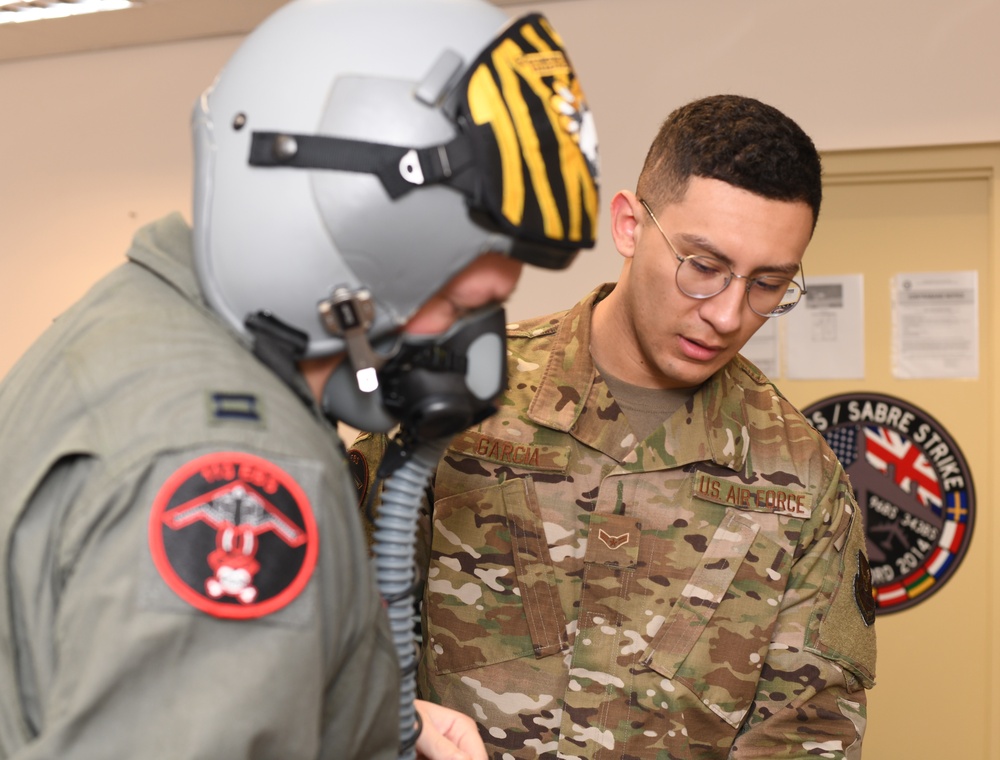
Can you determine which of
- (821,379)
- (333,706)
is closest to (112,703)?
(333,706)

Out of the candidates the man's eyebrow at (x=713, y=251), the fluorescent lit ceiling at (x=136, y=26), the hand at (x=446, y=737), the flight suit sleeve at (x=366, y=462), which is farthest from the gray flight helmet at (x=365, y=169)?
the fluorescent lit ceiling at (x=136, y=26)

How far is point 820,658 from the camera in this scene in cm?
157

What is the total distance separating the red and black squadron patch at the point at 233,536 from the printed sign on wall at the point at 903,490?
3.18 meters

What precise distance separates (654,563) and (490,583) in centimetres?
28

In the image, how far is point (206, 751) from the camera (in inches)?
23.4

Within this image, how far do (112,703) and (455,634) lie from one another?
1.11 m

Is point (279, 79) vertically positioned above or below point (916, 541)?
above

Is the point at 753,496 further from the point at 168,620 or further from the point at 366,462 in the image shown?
the point at 168,620

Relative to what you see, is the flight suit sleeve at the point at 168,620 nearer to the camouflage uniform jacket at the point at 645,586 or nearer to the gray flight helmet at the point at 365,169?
the gray flight helmet at the point at 365,169

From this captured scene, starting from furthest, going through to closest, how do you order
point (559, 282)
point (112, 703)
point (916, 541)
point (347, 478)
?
point (559, 282), point (916, 541), point (347, 478), point (112, 703)

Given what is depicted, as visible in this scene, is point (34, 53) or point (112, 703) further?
point (34, 53)

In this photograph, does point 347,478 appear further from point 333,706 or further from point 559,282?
point 559,282

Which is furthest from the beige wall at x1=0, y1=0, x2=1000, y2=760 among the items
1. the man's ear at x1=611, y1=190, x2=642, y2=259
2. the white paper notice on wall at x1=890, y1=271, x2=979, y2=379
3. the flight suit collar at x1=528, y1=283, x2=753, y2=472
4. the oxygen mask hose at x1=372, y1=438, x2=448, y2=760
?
the oxygen mask hose at x1=372, y1=438, x2=448, y2=760

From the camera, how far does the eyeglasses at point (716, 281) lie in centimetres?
150
